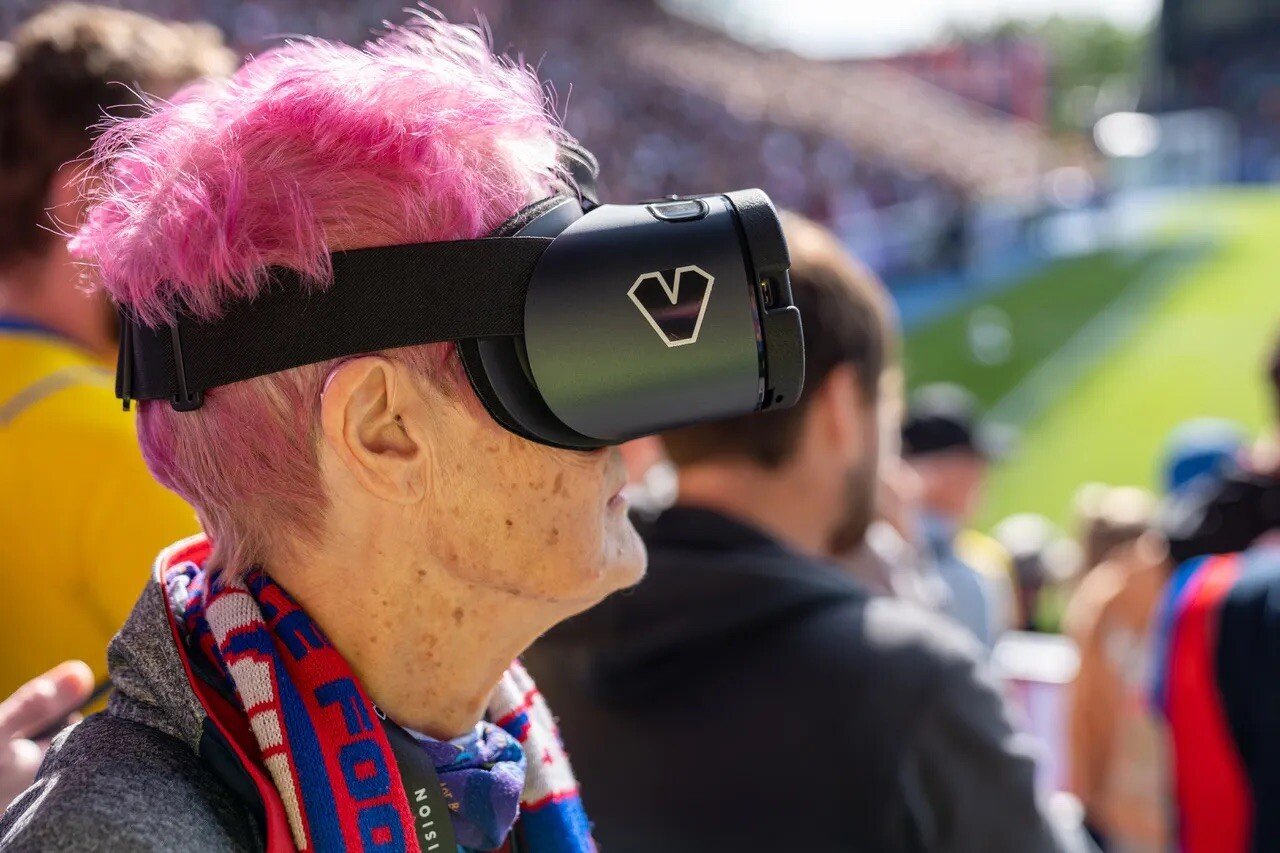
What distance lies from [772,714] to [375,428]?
2.37ft

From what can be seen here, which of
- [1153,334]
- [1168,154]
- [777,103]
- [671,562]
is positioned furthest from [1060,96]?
[671,562]

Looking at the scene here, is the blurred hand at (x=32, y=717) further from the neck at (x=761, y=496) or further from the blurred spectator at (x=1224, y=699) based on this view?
the blurred spectator at (x=1224, y=699)

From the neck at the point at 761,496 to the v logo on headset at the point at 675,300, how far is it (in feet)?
2.69

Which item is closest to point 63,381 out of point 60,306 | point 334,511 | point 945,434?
point 60,306

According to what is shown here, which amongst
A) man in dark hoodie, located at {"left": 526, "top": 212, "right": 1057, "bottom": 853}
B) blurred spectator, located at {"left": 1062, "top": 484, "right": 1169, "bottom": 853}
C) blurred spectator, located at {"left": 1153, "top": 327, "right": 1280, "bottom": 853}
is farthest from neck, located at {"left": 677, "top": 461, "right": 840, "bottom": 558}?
blurred spectator, located at {"left": 1062, "top": 484, "right": 1169, "bottom": 853}

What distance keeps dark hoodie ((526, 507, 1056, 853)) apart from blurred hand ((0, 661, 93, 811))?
2.23ft

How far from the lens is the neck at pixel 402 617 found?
1.04 meters

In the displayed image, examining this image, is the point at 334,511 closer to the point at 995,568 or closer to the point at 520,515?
the point at 520,515

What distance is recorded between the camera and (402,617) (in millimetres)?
1050

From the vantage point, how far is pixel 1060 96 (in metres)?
42.8

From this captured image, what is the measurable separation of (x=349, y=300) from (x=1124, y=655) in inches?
93.5

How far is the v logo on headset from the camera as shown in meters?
0.97

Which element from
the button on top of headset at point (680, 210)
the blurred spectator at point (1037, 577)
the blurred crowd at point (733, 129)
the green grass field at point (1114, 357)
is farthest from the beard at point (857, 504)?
the blurred crowd at point (733, 129)

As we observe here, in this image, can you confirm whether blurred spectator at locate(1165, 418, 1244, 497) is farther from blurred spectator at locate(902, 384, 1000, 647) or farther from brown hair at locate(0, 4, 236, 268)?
brown hair at locate(0, 4, 236, 268)
